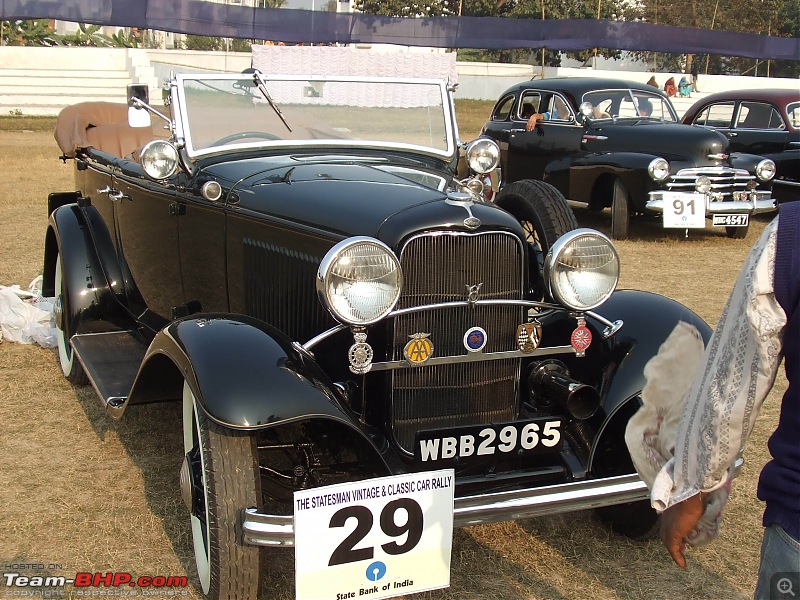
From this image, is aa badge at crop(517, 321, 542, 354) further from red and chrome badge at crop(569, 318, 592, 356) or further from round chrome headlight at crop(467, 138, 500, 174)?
round chrome headlight at crop(467, 138, 500, 174)

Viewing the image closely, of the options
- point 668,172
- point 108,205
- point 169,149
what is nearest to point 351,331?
point 169,149

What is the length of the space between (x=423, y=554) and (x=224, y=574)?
23.8 inches

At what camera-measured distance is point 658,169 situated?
31.9 ft

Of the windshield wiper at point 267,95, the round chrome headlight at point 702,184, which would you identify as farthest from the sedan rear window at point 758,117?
the windshield wiper at point 267,95

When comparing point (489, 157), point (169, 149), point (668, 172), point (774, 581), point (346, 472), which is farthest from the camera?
point (668, 172)

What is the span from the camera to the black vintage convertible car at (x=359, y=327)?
2.81 meters

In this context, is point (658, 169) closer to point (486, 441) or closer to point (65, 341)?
point (65, 341)

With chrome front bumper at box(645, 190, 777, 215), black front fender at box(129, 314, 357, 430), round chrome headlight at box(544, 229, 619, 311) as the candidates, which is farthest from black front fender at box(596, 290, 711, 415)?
chrome front bumper at box(645, 190, 777, 215)

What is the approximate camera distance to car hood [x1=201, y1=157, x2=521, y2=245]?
306cm

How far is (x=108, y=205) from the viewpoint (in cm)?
521

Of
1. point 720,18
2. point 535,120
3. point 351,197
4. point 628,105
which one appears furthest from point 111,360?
point 720,18

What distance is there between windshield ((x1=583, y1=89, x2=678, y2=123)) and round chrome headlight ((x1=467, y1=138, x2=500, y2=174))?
270 inches

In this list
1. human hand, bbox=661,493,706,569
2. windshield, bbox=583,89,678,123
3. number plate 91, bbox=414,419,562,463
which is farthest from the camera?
windshield, bbox=583,89,678,123

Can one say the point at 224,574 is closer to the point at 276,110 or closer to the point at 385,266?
the point at 385,266
